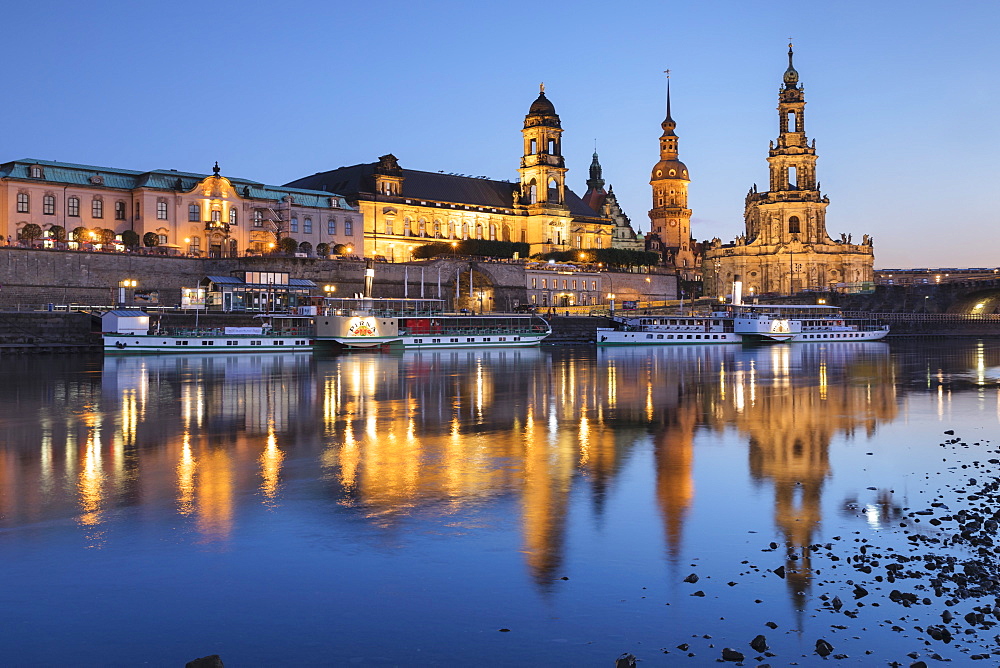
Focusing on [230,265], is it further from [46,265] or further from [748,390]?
[748,390]

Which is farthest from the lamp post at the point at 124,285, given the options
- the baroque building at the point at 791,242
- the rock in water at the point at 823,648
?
the baroque building at the point at 791,242

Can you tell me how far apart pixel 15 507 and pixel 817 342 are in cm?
8330

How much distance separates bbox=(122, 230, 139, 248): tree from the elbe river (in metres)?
53.0

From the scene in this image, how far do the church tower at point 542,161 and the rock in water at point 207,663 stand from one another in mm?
114258

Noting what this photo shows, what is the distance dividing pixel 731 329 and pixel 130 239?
173ft

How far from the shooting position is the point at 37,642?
28.1 ft

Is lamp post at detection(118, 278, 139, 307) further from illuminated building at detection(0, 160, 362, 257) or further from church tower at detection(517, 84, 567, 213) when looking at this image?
church tower at detection(517, 84, 567, 213)

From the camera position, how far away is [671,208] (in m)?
161

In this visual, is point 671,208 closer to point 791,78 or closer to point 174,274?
point 791,78

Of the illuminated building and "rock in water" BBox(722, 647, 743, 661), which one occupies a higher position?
the illuminated building

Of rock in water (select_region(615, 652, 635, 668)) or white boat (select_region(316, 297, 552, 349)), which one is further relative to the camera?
white boat (select_region(316, 297, 552, 349))

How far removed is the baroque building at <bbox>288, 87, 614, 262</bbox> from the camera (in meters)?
107

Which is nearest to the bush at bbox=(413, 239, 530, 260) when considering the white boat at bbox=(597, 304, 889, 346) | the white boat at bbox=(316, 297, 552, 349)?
the white boat at bbox=(597, 304, 889, 346)

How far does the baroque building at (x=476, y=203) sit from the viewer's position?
352 ft
